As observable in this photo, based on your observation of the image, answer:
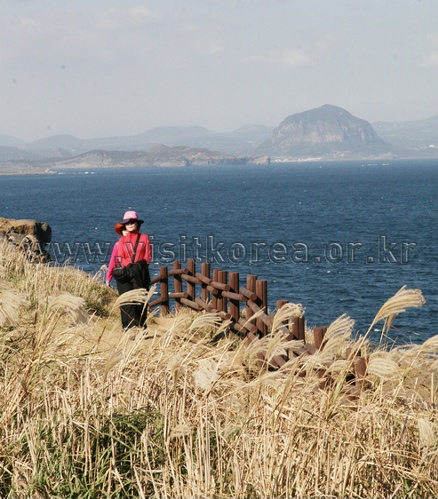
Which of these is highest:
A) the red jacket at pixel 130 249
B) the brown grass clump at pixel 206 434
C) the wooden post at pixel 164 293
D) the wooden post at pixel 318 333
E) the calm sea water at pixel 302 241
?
the red jacket at pixel 130 249

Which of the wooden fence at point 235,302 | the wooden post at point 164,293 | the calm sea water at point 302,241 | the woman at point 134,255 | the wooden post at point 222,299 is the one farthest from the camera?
the calm sea water at point 302,241

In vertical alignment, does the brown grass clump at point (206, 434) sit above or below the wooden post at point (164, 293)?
above

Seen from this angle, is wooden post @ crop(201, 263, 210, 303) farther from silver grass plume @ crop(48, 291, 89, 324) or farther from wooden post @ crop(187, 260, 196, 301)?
silver grass plume @ crop(48, 291, 89, 324)

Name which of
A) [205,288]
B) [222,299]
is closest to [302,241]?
[205,288]

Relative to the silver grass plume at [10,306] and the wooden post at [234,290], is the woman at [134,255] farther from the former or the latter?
the silver grass plume at [10,306]

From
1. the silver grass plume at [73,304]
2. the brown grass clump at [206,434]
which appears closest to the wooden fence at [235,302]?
the brown grass clump at [206,434]

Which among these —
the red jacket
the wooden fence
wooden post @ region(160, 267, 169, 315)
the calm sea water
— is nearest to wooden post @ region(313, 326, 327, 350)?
the wooden fence

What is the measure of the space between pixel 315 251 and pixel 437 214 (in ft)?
89.1

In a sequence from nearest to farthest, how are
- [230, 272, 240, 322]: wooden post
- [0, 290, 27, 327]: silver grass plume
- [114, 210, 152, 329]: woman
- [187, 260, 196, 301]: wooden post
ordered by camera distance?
→ [0, 290, 27, 327]: silver grass plume < [114, 210, 152, 329]: woman < [230, 272, 240, 322]: wooden post < [187, 260, 196, 301]: wooden post

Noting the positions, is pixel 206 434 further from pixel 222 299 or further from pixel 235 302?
pixel 222 299

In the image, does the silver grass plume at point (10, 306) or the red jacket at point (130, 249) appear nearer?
the silver grass plume at point (10, 306)

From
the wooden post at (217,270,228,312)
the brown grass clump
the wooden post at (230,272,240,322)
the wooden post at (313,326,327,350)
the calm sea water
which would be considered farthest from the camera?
the calm sea water

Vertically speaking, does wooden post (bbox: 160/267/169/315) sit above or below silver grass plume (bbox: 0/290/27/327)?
below

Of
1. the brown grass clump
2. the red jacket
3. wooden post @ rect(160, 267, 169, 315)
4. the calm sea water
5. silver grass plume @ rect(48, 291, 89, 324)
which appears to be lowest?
the calm sea water
